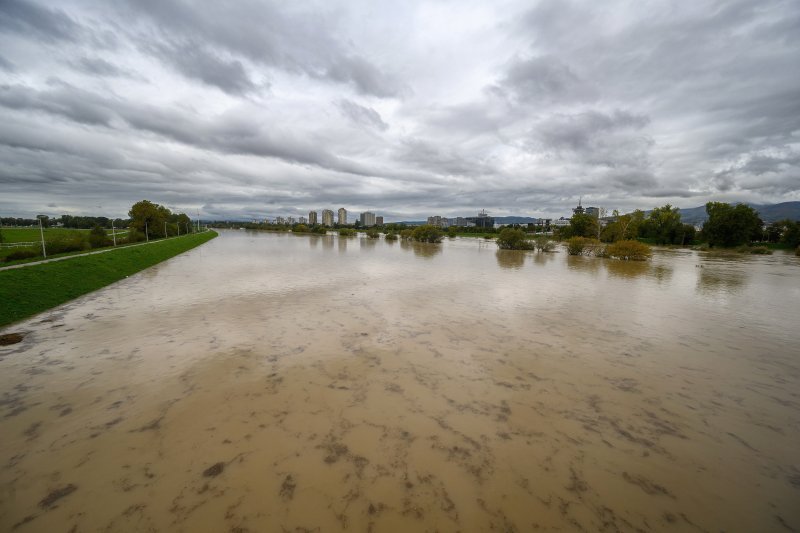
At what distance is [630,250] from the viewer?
4056cm

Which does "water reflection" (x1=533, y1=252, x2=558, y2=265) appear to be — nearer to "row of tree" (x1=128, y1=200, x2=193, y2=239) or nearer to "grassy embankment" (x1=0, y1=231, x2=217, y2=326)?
"grassy embankment" (x1=0, y1=231, x2=217, y2=326)

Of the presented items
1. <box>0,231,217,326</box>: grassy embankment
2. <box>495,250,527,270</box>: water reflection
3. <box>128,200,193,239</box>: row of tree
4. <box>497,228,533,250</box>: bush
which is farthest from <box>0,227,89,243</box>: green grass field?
<box>497,228,533,250</box>: bush

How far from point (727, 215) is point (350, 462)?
295ft

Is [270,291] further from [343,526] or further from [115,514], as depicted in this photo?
[343,526]

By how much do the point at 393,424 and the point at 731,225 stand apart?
88156 mm

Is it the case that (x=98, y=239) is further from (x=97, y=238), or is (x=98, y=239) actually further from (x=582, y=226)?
(x=582, y=226)

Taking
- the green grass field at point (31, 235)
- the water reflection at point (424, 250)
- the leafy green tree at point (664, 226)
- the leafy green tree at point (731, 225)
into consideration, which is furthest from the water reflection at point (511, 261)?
the leafy green tree at point (664, 226)

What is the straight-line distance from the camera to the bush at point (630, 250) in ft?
132

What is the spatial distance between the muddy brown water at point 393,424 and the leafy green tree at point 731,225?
237ft

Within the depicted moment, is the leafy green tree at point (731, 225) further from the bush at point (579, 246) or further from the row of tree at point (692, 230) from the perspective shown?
the bush at point (579, 246)

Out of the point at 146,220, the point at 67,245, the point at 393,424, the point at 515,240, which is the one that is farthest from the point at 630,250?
the point at 146,220

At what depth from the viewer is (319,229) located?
136750 mm

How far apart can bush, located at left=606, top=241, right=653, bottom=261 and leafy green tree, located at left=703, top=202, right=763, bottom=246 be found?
38.1 m

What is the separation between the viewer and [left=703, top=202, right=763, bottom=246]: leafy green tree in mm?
60969
